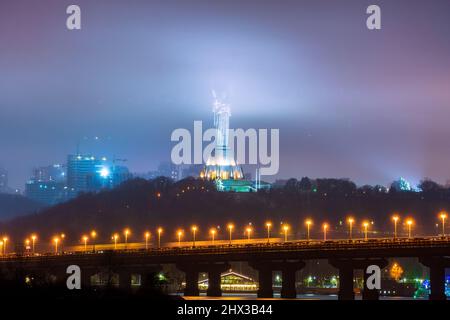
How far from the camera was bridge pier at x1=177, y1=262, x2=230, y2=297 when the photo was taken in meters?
174

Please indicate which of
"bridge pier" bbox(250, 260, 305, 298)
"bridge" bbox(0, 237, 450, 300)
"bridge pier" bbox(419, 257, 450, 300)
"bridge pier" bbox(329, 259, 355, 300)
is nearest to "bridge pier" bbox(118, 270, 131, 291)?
"bridge" bbox(0, 237, 450, 300)

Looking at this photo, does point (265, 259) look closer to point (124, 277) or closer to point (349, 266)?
point (349, 266)

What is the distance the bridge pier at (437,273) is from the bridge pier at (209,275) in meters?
30.6

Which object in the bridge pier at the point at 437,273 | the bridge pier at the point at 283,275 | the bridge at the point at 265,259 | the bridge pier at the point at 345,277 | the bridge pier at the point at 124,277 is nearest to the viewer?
the bridge pier at the point at 437,273

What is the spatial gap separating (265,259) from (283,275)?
15.5 feet

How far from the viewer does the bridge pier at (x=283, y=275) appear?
16450 cm

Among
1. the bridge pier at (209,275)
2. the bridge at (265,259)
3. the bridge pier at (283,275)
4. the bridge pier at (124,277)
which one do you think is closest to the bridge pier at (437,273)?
the bridge at (265,259)

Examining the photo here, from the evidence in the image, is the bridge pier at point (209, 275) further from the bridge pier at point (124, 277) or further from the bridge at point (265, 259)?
the bridge pier at point (124, 277)

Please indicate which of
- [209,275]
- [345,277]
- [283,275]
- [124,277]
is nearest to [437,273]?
[345,277]

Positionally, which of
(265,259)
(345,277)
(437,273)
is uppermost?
(265,259)

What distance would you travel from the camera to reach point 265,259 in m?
171

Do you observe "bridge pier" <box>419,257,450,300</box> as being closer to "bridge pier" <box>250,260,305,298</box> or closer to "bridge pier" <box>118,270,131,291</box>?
"bridge pier" <box>250,260,305,298</box>

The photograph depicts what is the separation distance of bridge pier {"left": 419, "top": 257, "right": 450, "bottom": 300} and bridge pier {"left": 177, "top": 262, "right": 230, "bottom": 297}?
1206 inches
